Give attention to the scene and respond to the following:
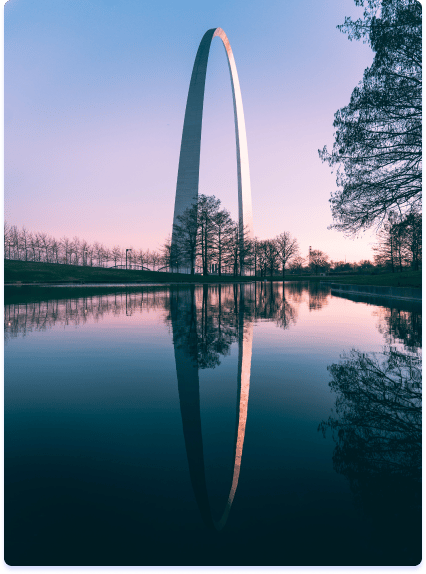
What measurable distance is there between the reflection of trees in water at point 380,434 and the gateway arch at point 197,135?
56402 millimetres

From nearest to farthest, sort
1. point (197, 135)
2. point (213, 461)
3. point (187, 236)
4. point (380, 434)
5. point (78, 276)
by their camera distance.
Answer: point (213, 461) < point (380, 434) < point (78, 276) < point (197, 135) < point (187, 236)

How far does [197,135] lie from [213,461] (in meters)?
59.4

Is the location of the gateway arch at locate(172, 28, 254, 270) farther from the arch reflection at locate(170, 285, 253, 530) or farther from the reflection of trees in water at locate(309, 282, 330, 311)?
the arch reflection at locate(170, 285, 253, 530)

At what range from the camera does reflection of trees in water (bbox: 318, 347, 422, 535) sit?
2555 millimetres

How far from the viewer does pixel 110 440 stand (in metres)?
3.39

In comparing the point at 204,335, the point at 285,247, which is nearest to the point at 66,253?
the point at 285,247

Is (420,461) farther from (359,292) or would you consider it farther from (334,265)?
(334,265)

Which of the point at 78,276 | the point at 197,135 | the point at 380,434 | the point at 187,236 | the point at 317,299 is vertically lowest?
the point at 380,434

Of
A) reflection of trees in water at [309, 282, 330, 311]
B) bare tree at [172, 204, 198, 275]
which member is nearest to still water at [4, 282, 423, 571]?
reflection of trees in water at [309, 282, 330, 311]

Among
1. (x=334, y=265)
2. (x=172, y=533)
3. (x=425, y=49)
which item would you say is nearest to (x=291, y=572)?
(x=172, y=533)

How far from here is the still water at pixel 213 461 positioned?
82.0 inches

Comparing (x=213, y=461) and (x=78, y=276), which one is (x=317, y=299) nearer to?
(x=213, y=461)

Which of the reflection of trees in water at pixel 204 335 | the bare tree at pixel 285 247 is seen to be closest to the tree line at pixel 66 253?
the bare tree at pixel 285 247

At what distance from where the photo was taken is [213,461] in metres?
3.02
